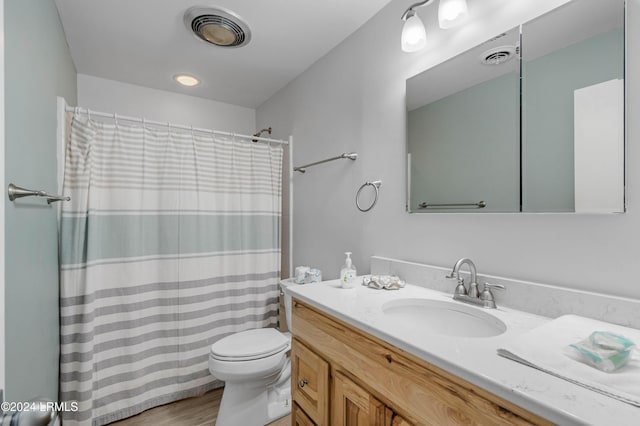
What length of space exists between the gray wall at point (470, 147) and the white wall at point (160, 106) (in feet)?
7.08

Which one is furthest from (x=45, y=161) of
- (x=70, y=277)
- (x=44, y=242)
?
(x=70, y=277)

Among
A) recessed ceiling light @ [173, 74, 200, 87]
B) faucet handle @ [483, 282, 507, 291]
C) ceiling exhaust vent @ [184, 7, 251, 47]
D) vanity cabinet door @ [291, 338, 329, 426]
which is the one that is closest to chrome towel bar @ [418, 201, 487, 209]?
Answer: faucet handle @ [483, 282, 507, 291]

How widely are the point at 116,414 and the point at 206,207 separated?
135cm

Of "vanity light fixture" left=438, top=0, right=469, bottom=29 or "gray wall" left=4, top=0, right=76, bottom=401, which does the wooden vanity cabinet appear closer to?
"gray wall" left=4, top=0, right=76, bottom=401

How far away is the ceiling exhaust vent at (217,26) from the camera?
5.39 feet

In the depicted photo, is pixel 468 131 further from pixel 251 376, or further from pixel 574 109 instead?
pixel 251 376

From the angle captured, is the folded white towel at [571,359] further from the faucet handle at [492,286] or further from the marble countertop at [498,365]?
the faucet handle at [492,286]

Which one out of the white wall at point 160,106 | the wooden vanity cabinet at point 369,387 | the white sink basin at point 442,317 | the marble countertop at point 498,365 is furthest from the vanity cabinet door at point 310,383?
the white wall at point 160,106

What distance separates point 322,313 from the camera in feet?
3.70

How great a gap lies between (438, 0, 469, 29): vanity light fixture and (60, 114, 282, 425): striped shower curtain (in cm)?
149

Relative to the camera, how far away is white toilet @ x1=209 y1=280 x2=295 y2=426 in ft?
5.22

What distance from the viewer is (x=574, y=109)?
933 mm

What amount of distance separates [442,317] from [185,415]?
1698mm

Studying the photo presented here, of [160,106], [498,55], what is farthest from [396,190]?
[160,106]
